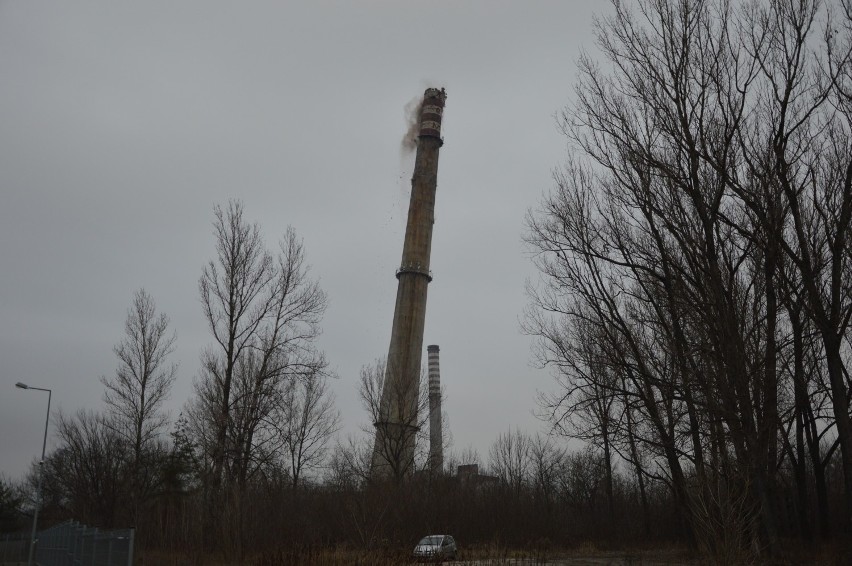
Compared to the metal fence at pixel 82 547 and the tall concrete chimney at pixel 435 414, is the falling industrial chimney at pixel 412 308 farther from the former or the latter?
the metal fence at pixel 82 547

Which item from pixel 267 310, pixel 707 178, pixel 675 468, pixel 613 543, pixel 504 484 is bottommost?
pixel 613 543

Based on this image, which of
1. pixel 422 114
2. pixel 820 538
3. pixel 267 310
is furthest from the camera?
pixel 422 114

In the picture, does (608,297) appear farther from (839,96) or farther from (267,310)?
(267,310)

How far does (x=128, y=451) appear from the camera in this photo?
104 feet

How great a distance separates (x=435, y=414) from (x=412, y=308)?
24.3ft

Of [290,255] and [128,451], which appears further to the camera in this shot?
[128,451]

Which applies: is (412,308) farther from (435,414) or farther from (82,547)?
(82,547)

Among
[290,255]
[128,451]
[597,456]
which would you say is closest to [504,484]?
[597,456]

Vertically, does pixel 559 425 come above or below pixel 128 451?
above

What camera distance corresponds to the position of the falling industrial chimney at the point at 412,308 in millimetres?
33250


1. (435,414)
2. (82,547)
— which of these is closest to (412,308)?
(435,414)

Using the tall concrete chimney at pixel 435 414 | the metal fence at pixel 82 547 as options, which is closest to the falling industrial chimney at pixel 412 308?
the tall concrete chimney at pixel 435 414

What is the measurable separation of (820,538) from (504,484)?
1231cm

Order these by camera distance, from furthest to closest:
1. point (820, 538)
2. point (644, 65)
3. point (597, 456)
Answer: point (597, 456), point (820, 538), point (644, 65)
